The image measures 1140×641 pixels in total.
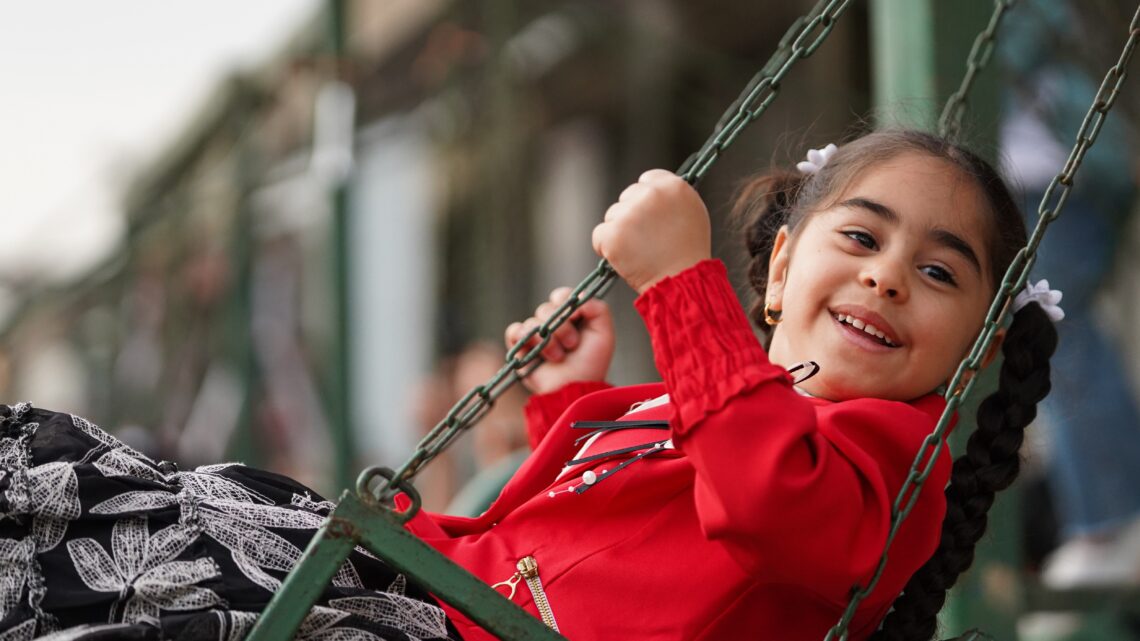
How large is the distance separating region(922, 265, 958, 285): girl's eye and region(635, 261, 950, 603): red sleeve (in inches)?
10.1

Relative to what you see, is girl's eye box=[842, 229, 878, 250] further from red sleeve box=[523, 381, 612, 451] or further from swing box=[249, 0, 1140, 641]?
red sleeve box=[523, 381, 612, 451]

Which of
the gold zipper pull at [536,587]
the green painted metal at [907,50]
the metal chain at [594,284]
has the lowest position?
the gold zipper pull at [536,587]

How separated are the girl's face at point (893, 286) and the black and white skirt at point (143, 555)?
534mm

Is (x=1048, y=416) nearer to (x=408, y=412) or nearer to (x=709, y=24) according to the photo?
(x=709, y=24)

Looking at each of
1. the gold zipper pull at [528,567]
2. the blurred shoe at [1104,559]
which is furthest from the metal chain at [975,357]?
the blurred shoe at [1104,559]

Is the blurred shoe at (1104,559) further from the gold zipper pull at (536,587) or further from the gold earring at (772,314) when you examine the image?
the gold zipper pull at (536,587)

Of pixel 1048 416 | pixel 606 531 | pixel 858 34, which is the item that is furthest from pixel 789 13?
pixel 606 531

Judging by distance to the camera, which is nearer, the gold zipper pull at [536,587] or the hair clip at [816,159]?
the gold zipper pull at [536,587]

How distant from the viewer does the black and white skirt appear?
4.06 ft

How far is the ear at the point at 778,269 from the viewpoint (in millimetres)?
1671

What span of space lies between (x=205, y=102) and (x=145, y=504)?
4367mm

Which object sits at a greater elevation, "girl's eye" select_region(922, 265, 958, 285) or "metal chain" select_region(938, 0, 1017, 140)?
"metal chain" select_region(938, 0, 1017, 140)

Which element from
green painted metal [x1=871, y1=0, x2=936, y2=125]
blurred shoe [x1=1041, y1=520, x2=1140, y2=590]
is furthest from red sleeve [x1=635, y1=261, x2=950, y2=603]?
blurred shoe [x1=1041, y1=520, x2=1140, y2=590]

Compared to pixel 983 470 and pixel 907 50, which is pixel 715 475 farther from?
pixel 907 50
